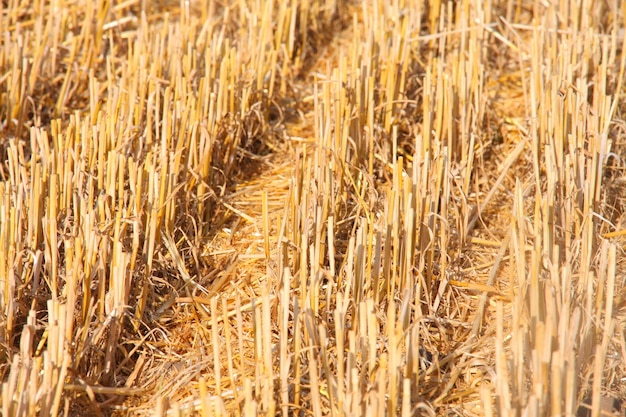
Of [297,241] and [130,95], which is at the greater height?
[130,95]

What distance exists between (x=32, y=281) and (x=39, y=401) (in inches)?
18.5

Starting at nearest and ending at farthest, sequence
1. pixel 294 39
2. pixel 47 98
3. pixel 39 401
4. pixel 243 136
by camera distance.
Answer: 1. pixel 39 401
2. pixel 243 136
3. pixel 47 98
4. pixel 294 39

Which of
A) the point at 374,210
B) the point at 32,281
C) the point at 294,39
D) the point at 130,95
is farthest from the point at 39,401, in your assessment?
the point at 294,39

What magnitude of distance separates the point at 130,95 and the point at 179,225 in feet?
1.68

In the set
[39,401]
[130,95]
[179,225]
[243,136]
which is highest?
[130,95]

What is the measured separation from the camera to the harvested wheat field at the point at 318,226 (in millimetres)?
1607

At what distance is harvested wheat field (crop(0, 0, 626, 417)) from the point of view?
5.27ft

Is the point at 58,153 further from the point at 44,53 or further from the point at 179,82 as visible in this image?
the point at 44,53

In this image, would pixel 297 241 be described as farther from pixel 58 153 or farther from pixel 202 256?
pixel 58 153

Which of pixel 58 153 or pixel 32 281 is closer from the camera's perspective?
pixel 32 281

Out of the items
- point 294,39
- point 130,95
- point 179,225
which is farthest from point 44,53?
point 179,225

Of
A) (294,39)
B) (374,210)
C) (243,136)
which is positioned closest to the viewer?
(374,210)

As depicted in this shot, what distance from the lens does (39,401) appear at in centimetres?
158

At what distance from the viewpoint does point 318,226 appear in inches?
76.7
